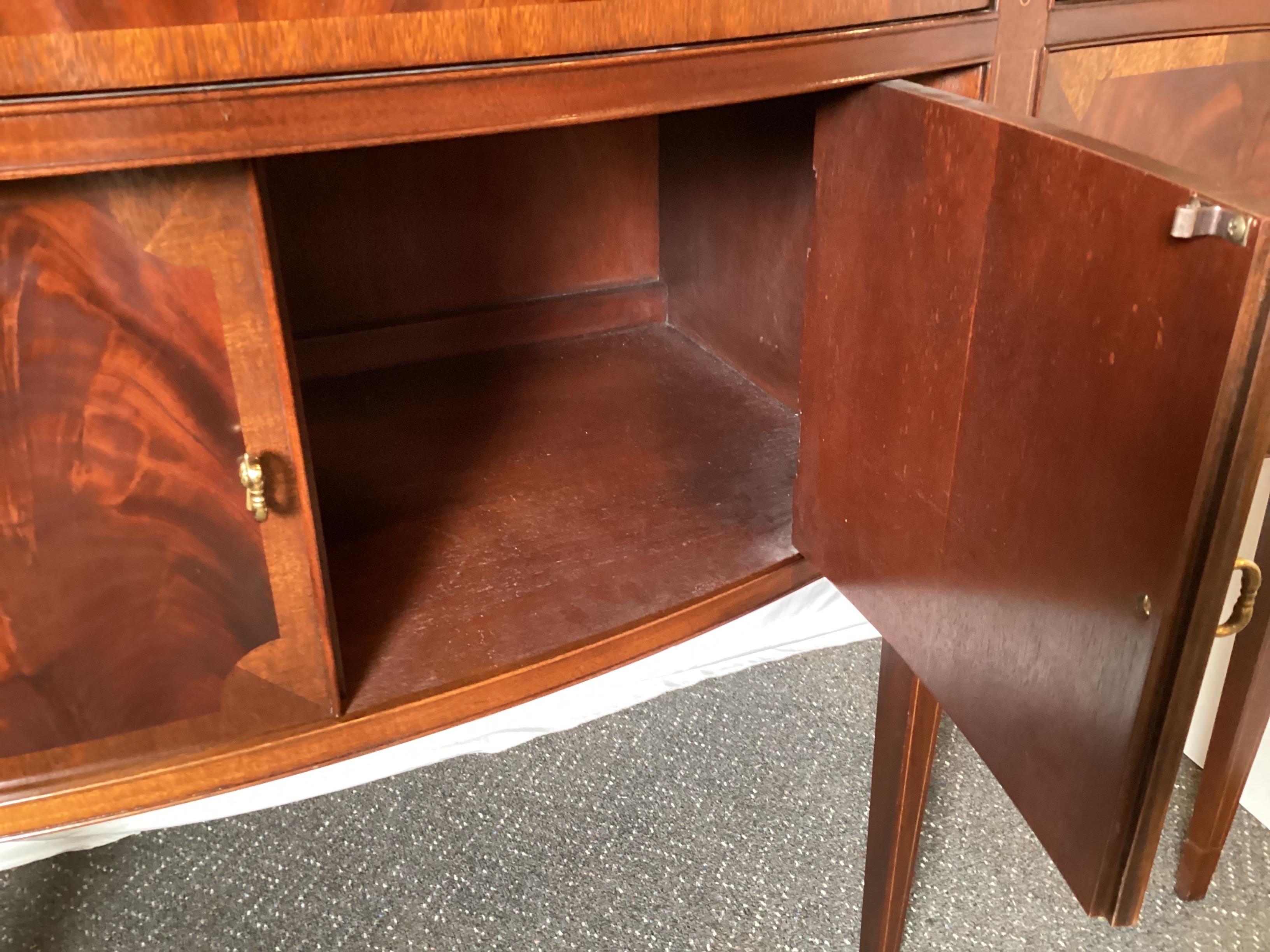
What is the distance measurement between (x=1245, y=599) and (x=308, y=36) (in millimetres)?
511

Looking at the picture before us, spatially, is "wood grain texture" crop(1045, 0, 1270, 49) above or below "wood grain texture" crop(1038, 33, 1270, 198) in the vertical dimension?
above

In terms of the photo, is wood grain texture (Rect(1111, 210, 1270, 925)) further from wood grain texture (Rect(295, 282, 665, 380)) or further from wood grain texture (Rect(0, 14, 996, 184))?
wood grain texture (Rect(295, 282, 665, 380))

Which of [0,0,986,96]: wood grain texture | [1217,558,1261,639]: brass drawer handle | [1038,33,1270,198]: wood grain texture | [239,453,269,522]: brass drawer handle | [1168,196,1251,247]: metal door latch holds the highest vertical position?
[0,0,986,96]: wood grain texture

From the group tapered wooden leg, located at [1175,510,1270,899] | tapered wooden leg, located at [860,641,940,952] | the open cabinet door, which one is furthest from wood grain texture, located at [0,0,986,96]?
tapered wooden leg, located at [1175,510,1270,899]

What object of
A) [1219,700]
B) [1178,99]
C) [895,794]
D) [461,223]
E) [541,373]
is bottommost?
[1219,700]

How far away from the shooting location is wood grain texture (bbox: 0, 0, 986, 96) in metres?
0.34

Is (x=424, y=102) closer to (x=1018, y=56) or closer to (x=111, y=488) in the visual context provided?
(x=111, y=488)

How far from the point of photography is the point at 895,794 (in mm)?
774

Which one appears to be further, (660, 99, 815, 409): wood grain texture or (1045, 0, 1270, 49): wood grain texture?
(660, 99, 815, 409): wood grain texture

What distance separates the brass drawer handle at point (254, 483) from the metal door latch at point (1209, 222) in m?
0.36

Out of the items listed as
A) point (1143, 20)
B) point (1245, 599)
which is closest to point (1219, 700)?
point (1245, 599)

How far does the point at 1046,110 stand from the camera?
604 millimetres

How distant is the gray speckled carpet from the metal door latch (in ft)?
2.54

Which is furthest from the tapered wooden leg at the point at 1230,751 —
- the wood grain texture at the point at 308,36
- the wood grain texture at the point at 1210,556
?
the wood grain texture at the point at 308,36
